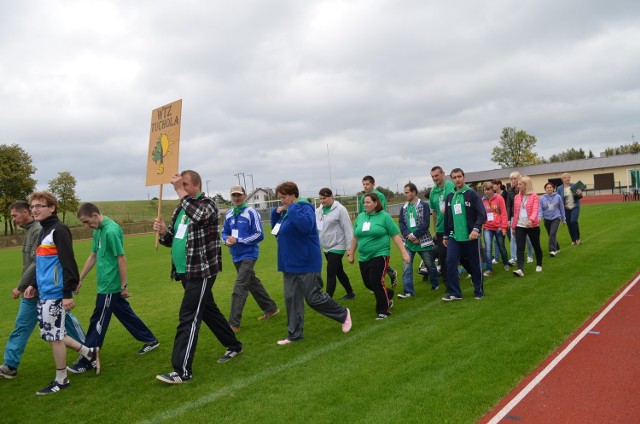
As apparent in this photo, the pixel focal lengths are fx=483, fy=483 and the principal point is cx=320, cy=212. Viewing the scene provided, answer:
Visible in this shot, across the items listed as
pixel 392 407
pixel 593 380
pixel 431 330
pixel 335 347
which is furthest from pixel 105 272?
pixel 593 380

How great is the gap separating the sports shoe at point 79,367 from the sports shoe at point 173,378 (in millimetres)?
1267

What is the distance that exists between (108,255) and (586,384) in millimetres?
4978

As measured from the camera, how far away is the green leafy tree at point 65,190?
5950cm

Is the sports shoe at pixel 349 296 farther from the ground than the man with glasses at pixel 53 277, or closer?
closer

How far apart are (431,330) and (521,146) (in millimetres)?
83446

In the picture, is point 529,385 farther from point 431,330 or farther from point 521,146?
point 521,146

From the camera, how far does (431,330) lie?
589cm

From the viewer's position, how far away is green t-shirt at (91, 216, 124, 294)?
5418 millimetres

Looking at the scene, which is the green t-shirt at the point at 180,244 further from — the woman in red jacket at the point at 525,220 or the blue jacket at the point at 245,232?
the woman in red jacket at the point at 525,220

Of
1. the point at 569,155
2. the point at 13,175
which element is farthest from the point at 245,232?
the point at 569,155

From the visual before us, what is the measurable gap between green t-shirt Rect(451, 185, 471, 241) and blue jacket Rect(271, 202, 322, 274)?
2.58m

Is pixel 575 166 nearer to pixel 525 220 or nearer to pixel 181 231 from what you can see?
pixel 525 220

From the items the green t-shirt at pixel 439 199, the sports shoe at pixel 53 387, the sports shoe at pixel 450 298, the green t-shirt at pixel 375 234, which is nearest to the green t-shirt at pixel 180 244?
the sports shoe at pixel 53 387

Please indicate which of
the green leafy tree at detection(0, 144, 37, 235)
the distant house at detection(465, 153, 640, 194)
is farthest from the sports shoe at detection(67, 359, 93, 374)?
the green leafy tree at detection(0, 144, 37, 235)
